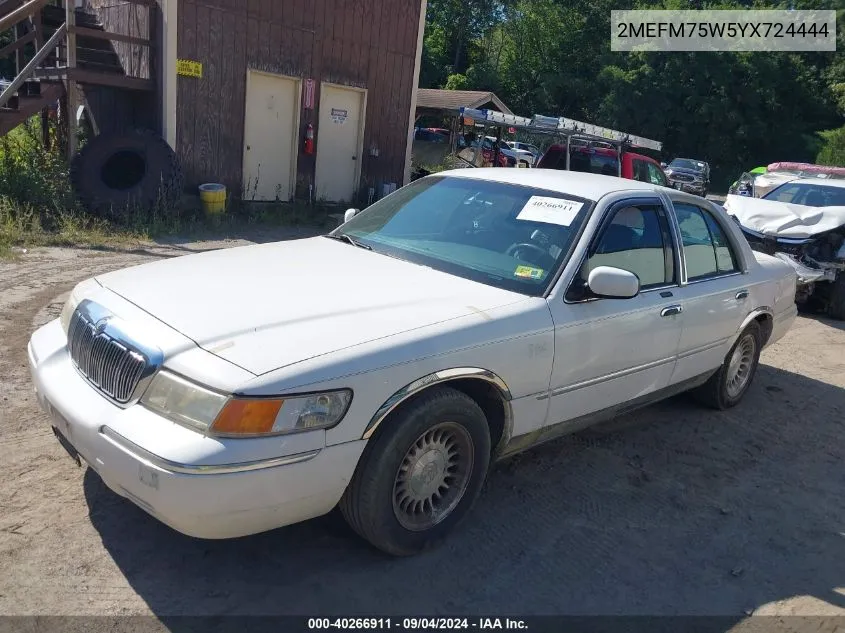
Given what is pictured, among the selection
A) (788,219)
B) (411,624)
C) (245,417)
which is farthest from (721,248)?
(788,219)

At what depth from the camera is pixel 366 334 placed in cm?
295

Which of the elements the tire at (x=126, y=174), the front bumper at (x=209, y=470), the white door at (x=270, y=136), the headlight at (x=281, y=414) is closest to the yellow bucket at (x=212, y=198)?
the tire at (x=126, y=174)

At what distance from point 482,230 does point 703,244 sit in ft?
5.75

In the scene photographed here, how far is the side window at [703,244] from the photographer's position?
4641 mm

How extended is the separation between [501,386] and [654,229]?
1691 millimetres

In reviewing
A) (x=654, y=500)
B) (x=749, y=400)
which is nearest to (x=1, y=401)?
(x=654, y=500)

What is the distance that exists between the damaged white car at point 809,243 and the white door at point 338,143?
753cm

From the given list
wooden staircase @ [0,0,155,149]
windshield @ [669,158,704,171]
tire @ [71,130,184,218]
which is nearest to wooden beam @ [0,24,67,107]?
wooden staircase @ [0,0,155,149]

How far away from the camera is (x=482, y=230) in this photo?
4.04 meters

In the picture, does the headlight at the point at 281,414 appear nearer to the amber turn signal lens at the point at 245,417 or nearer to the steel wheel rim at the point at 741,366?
the amber turn signal lens at the point at 245,417

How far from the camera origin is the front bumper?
254 cm

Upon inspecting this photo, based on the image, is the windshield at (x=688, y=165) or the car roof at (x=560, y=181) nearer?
the car roof at (x=560, y=181)

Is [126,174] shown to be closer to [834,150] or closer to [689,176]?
[689,176]

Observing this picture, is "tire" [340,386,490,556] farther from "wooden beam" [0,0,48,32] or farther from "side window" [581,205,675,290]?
"wooden beam" [0,0,48,32]
